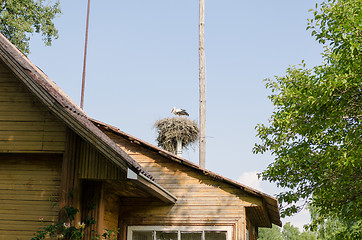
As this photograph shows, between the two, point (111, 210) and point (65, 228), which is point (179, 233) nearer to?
point (111, 210)

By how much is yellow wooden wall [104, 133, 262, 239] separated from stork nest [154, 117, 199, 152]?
6.16m

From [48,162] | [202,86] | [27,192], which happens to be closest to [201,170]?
[48,162]

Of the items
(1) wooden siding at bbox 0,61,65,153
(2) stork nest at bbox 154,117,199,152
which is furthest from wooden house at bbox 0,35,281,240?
(2) stork nest at bbox 154,117,199,152

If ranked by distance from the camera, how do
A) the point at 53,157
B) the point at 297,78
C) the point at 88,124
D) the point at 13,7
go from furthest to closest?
the point at 13,7 → the point at 297,78 → the point at 53,157 → the point at 88,124

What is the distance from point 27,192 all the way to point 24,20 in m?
14.2

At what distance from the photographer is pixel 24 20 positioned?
2058 cm

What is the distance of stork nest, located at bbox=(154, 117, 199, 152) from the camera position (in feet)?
57.8

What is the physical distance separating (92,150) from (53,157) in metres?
0.99

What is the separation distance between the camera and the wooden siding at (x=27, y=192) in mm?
8336

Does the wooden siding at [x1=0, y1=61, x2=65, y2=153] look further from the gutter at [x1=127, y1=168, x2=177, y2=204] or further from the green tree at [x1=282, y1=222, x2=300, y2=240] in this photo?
the green tree at [x1=282, y1=222, x2=300, y2=240]

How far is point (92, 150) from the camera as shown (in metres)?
8.23

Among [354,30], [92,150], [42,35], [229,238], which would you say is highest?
[42,35]

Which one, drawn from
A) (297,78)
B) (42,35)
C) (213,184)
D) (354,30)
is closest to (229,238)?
(213,184)

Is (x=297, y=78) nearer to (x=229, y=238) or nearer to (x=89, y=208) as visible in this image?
(x=229, y=238)
